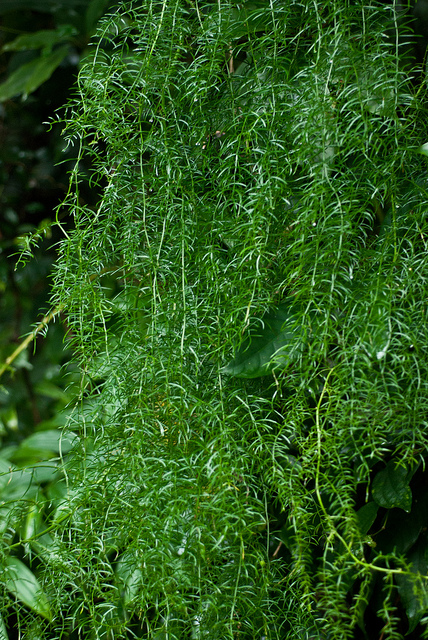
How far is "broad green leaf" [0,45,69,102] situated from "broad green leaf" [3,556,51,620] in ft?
3.83

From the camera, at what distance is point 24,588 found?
0.89 metres

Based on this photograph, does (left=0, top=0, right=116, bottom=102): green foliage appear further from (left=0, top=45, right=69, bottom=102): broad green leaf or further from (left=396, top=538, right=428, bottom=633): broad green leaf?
(left=396, top=538, right=428, bottom=633): broad green leaf

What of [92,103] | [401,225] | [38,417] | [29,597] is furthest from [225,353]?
[38,417]

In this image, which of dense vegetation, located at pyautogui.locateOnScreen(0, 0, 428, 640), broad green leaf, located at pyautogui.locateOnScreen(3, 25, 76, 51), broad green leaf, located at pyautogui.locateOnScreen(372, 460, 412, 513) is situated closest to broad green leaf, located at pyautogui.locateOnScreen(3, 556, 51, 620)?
dense vegetation, located at pyautogui.locateOnScreen(0, 0, 428, 640)

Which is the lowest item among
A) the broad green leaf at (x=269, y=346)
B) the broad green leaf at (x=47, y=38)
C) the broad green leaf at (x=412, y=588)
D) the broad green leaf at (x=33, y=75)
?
the broad green leaf at (x=412, y=588)

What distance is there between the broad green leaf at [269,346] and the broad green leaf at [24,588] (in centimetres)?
40

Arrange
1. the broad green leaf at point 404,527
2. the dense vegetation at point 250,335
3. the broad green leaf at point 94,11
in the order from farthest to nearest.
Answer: the broad green leaf at point 94,11, the broad green leaf at point 404,527, the dense vegetation at point 250,335

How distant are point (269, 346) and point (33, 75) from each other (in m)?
1.18

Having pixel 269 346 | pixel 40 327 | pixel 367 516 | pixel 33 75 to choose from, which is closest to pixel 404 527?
pixel 367 516

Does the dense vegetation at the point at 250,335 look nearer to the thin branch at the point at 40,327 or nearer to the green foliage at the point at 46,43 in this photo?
the thin branch at the point at 40,327

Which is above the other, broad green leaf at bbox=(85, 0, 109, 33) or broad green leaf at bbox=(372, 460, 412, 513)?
broad green leaf at bbox=(85, 0, 109, 33)

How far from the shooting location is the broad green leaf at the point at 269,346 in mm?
627

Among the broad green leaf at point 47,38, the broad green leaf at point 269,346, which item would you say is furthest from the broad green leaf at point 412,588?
the broad green leaf at point 47,38

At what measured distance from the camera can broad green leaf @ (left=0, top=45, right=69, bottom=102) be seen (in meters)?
1.41
